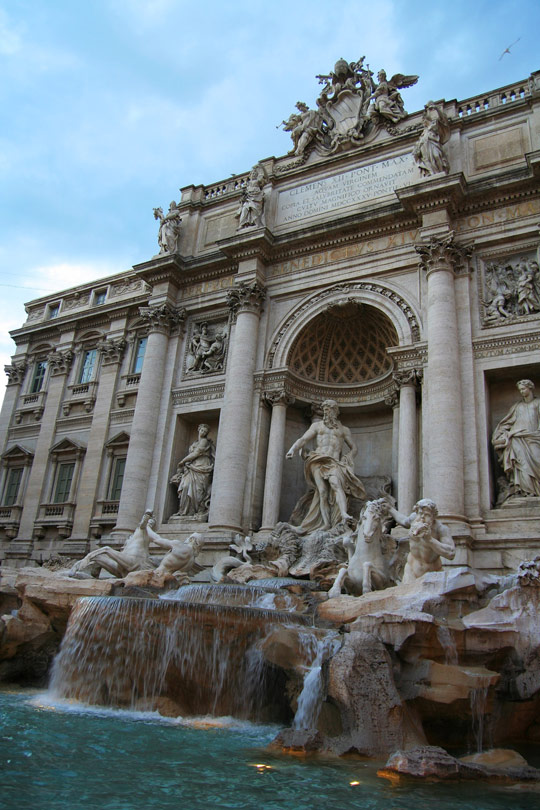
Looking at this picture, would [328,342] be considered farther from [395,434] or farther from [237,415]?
[395,434]

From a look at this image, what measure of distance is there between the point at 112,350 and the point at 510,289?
1419cm

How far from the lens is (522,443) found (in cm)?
1444

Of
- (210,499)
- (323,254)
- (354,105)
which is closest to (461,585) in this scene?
(210,499)

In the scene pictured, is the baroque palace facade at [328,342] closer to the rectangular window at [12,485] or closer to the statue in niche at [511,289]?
the statue in niche at [511,289]

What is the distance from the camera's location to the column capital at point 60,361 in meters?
25.3

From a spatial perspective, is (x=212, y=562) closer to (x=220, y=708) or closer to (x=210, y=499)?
(x=210, y=499)

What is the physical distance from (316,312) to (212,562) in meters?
7.47

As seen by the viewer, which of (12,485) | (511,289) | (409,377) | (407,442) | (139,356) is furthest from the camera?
(12,485)

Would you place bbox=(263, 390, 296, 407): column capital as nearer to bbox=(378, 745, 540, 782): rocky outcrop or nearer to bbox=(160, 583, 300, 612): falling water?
bbox=(160, 583, 300, 612): falling water

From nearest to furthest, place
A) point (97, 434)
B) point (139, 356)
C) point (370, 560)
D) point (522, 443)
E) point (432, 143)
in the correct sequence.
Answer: point (370, 560), point (522, 443), point (432, 143), point (97, 434), point (139, 356)

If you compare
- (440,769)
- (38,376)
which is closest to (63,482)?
(38,376)

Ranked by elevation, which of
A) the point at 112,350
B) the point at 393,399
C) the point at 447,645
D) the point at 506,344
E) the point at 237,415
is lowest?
the point at 447,645

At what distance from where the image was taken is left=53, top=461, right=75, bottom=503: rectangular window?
22969 millimetres

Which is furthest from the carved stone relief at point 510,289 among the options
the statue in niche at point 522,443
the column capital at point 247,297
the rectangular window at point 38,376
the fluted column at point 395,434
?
the rectangular window at point 38,376
